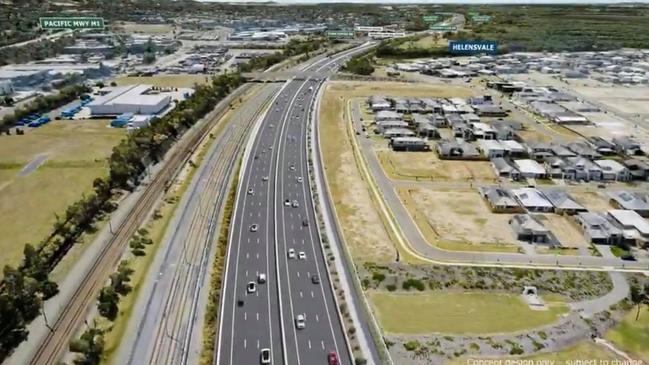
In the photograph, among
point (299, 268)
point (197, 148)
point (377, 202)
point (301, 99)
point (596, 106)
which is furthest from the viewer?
point (301, 99)

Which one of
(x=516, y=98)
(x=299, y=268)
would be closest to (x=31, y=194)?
(x=299, y=268)

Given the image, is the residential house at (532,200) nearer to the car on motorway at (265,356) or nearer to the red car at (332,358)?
the red car at (332,358)

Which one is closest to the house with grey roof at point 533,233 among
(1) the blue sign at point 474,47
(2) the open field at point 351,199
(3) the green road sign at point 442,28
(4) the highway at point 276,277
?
(2) the open field at point 351,199

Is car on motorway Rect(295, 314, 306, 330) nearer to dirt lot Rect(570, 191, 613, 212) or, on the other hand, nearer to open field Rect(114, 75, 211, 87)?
dirt lot Rect(570, 191, 613, 212)

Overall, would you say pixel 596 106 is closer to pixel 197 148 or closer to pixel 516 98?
pixel 516 98

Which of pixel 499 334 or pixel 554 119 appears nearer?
pixel 499 334

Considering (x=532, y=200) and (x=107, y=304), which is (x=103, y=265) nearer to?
(x=107, y=304)
